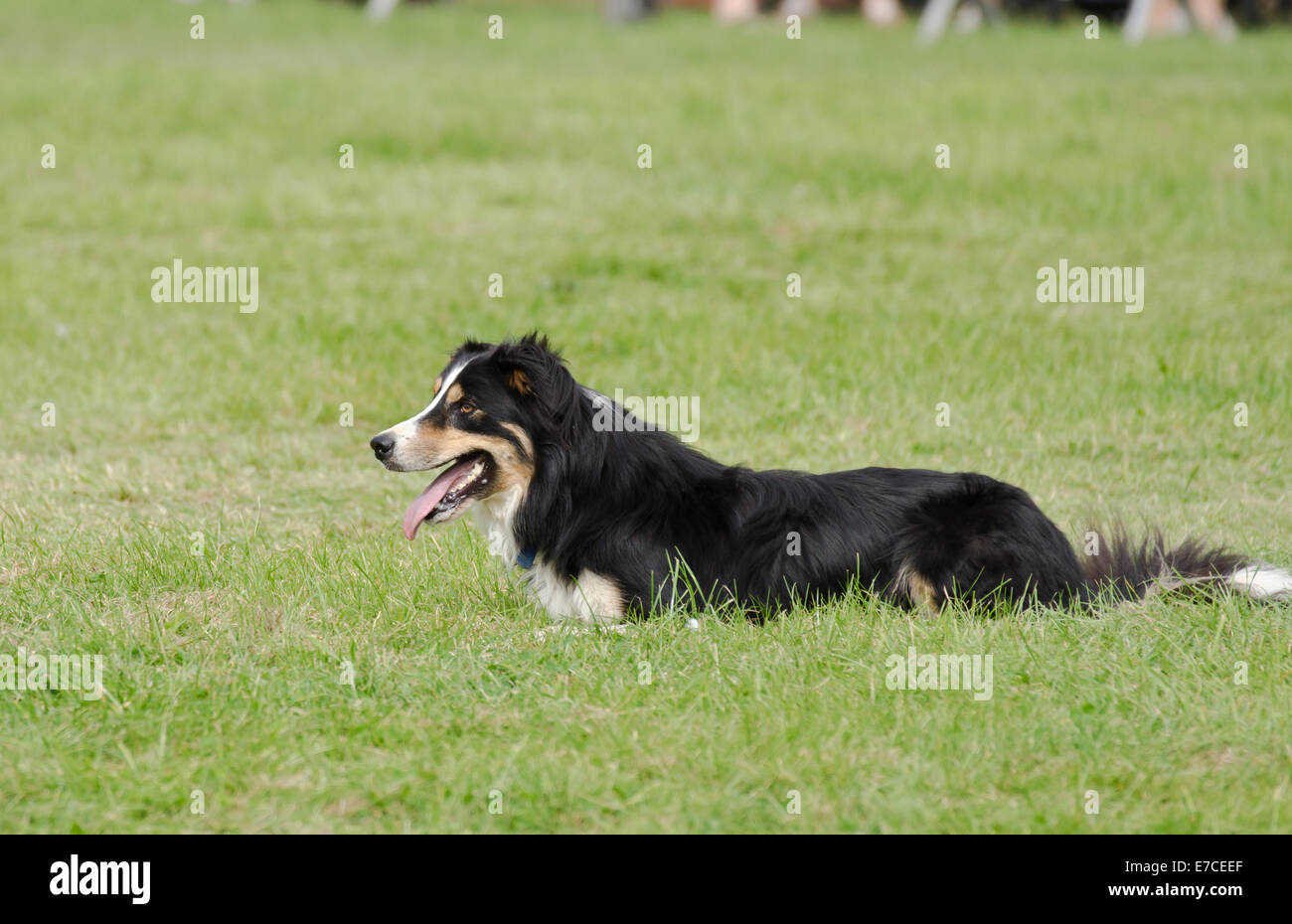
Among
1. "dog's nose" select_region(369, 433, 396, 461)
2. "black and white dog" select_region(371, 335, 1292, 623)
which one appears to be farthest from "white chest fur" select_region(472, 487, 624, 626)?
"dog's nose" select_region(369, 433, 396, 461)

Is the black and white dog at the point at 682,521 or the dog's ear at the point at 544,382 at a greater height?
the dog's ear at the point at 544,382

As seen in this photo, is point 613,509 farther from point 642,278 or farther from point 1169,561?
point 642,278

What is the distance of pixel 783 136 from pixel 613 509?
1041cm

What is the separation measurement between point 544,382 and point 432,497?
0.65 meters

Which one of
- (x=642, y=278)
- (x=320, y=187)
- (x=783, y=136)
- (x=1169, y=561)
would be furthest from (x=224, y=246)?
(x=1169, y=561)

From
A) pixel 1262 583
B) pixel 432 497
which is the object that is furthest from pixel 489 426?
pixel 1262 583

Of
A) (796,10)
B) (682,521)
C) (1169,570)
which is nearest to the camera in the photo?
(682,521)

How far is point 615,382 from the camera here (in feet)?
33.8

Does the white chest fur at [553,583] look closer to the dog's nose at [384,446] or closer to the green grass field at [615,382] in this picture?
the green grass field at [615,382]

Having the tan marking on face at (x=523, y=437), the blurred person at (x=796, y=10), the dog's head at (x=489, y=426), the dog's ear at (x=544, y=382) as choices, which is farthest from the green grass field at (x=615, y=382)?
the blurred person at (x=796, y=10)

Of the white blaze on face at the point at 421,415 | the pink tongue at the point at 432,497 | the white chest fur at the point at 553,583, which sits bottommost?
the white chest fur at the point at 553,583

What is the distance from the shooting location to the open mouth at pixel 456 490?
5797 mm

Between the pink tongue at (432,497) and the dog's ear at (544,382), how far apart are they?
347 mm

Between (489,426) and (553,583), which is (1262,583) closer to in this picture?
(553,583)
